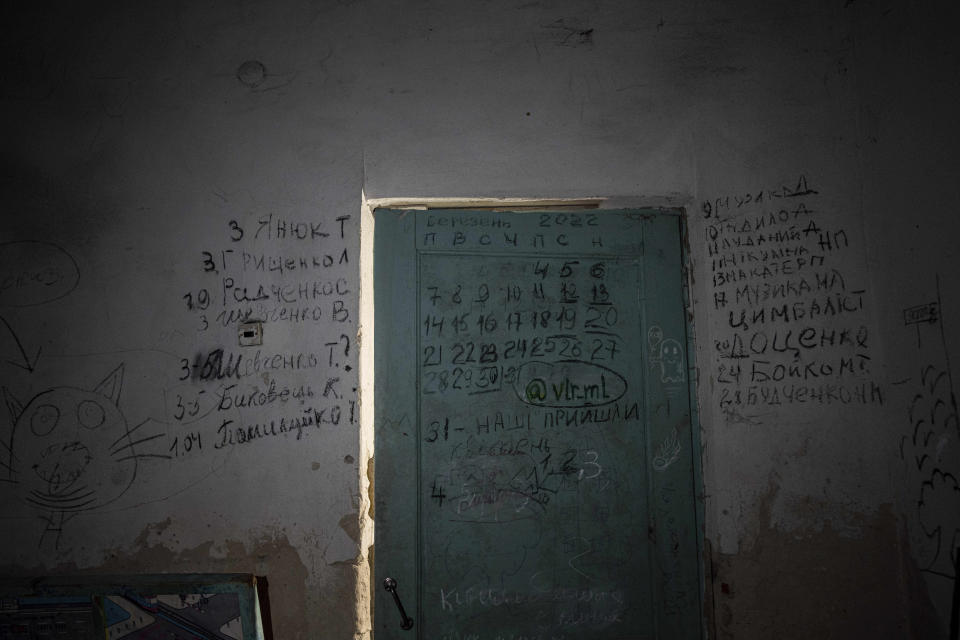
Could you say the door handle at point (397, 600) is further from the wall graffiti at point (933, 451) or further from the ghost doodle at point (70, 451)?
the wall graffiti at point (933, 451)

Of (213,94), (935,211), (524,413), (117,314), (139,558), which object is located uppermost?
(213,94)

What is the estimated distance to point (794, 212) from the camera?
7.87ft

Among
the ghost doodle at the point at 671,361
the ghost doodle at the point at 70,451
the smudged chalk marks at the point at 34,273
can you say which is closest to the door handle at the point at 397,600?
the ghost doodle at the point at 70,451

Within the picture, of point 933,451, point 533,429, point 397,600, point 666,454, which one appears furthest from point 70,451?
point 933,451

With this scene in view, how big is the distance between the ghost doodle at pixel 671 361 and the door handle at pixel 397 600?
142cm

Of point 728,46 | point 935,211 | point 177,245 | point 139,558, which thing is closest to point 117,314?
point 177,245

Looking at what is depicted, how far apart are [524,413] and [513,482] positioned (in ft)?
0.97

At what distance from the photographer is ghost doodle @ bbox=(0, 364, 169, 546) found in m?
2.29

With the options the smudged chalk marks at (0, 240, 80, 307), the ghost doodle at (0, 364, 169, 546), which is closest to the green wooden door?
the ghost doodle at (0, 364, 169, 546)

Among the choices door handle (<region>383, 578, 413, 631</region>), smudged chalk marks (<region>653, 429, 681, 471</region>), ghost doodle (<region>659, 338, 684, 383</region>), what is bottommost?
door handle (<region>383, 578, 413, 631</region>)

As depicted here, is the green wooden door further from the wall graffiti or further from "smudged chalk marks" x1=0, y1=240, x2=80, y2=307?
"smudged chalk marks" x1=0, y1=240, x2=80, y2=307

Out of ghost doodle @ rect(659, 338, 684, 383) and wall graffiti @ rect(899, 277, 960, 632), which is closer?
wall graffiti @ rect(899, 277, 960, 632)

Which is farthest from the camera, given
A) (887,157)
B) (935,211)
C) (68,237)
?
(68,237)

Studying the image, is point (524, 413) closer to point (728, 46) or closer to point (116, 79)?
point (728, 46)
